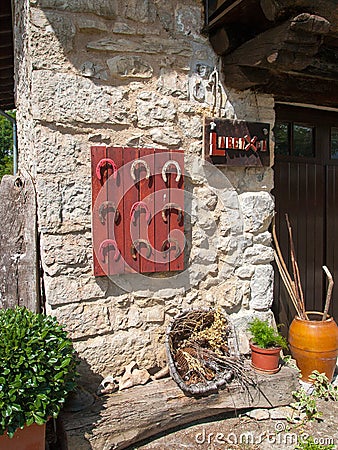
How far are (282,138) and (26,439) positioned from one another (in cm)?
283

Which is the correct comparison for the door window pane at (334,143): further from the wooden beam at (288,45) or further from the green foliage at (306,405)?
the green foliage at (306,405)

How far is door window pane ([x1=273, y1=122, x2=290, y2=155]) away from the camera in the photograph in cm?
337

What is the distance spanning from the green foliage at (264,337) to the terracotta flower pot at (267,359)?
0.13 ft

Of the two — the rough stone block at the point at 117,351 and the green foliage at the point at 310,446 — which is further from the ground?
the rough stone block at the point at 117,351

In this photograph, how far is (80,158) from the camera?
243cm

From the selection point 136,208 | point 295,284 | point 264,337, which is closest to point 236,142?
point 136,208

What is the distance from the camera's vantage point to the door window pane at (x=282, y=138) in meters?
3.37

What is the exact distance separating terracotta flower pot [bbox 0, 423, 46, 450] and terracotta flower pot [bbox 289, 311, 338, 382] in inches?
71.5

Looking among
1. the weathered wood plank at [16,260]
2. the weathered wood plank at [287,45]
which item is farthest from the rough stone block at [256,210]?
the weathered wood plank at [16,260]

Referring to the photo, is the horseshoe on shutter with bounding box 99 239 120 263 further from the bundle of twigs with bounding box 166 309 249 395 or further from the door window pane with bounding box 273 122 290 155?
the door window pane with bounding box 273 122 290 155

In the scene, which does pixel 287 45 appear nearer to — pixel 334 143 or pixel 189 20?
pixel 189 20

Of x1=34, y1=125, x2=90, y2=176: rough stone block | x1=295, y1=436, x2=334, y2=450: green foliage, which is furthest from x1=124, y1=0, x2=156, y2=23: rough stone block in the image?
x1=295, y1=436, x2=334, y2=450: green foliage

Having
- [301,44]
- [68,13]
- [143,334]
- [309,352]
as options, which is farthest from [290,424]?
[68,13]

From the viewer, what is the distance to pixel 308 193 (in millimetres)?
3498
